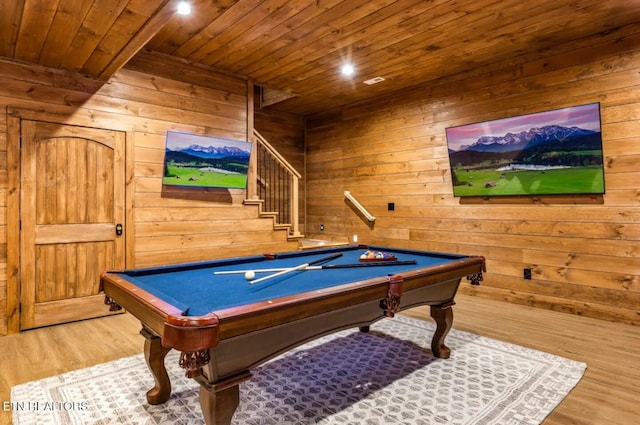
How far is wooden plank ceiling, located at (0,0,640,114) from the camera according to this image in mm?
2621

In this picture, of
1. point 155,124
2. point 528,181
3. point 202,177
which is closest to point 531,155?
point 528,181

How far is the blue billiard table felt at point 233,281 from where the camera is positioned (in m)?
1.70

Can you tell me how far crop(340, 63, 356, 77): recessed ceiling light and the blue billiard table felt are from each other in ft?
8.31

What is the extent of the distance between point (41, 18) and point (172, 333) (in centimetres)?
256

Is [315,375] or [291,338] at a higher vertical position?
[291,338]

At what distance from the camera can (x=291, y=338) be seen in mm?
1737

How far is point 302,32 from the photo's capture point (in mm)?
3615

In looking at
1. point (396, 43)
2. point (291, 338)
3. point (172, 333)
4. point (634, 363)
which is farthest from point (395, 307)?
point (396, 43)

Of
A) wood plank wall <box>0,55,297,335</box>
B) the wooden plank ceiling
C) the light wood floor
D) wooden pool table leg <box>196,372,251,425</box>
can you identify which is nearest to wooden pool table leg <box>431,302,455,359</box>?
the light wood floor

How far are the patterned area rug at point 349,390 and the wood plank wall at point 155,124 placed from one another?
5.51ft

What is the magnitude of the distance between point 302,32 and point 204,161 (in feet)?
5.99

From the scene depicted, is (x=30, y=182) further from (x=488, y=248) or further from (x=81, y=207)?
(x=488, y=248)

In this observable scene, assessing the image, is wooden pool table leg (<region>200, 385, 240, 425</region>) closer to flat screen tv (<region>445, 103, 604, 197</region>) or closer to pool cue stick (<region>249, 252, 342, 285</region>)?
pool cue stick (<region>249, 252, 342, 285</region>)

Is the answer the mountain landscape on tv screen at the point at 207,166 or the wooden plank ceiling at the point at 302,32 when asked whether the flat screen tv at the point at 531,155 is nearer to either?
the wooden plank ceiling at the point at 302,32
